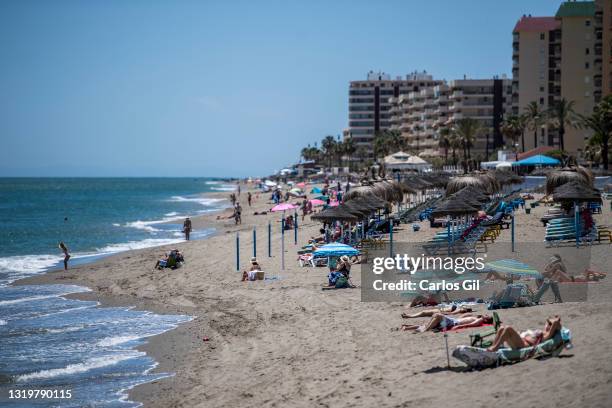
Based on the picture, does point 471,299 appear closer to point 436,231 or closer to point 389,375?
point 389,375

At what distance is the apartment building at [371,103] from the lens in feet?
500

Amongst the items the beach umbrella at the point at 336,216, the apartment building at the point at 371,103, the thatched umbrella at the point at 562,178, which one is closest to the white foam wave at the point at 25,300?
the beach umbrella at the point at 336,216

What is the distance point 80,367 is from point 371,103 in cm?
14235

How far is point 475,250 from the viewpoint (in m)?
22.5

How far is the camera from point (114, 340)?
1681 centimetres

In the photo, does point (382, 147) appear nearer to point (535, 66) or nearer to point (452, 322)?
point (535, 66)

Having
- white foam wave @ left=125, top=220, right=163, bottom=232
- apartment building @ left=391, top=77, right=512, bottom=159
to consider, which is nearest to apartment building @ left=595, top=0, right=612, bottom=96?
apartment building @ left=391, top=77, right=512, bottom=159

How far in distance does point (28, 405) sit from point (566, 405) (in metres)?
8.42

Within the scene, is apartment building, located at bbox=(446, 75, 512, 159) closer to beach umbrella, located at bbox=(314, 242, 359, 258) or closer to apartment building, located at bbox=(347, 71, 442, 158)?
apartment building, located at bbox=(347, 71, 442, 158)

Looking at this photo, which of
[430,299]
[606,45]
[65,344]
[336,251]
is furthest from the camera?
[606,45]

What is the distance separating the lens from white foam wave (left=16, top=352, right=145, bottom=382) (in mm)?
14039

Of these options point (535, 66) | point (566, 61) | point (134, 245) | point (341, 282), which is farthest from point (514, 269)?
point (535, 66)

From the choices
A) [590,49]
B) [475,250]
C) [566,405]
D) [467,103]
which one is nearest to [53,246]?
[475,250]

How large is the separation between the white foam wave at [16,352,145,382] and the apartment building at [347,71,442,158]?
454 feet
